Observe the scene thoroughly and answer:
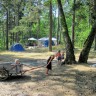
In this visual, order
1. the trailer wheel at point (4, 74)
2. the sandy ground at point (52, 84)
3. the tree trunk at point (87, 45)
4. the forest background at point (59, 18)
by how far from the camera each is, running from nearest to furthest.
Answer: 1. the sandy ground at point (52, 84)
2. the trailer wheel at point (4, 74)
3. the tree trunk at point (87, 45)
4. the forest background at point (59, 18)

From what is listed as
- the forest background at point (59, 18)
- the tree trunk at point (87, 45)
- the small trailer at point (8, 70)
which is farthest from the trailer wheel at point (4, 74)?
the tree trunk at point (87, 45)

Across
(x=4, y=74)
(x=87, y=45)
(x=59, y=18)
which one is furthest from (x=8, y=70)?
(x=59, y=18)

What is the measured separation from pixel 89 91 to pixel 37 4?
34.6 meters

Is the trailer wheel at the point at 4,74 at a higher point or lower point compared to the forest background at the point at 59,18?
lower

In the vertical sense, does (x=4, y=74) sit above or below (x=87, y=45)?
below

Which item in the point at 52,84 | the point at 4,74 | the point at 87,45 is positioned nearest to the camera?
the point at 52,84

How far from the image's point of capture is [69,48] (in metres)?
18.8

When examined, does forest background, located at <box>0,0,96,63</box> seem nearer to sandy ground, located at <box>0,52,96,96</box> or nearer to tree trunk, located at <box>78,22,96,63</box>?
tree trunk, located at <box>78,22,96,63</box>

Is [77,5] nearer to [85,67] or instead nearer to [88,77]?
[85,67]

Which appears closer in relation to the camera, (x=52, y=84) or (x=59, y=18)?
(x=52, y=84)

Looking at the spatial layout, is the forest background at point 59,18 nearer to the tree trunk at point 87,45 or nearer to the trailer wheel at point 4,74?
the tree trunk at point 87,45

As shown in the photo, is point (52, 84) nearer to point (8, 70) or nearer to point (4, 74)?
point (8, 70)

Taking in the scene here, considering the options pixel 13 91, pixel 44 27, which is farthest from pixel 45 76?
pixel 44 27

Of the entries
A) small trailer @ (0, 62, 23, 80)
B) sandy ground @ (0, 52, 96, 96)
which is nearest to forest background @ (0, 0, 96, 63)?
sandy ground @ (0, 52, 96, 96)
